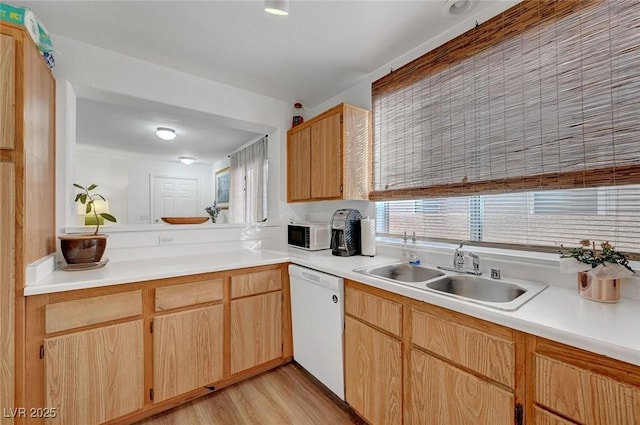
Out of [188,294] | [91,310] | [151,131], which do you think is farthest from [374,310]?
[151,131]

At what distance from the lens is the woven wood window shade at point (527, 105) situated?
1145 mm

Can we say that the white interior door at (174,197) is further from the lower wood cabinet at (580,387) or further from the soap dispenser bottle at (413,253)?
the lower wood cabinet at (580,387)

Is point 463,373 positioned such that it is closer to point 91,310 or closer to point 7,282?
point 91,310

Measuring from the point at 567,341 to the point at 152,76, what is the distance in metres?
2.83

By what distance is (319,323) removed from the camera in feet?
6.10

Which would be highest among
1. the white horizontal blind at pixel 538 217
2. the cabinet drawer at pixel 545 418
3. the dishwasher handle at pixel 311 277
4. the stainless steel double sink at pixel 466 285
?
the white horizontal blind at pixel 538 217

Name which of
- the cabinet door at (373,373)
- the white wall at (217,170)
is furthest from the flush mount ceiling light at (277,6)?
the white wall at (217,170)

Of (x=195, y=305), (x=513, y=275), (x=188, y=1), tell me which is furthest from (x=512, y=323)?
(x=188, y=1)

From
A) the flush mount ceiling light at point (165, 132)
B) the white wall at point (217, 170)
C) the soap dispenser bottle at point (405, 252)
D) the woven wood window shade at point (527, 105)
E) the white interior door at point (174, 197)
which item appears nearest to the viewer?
the woven wood window shade at point (527, 105)

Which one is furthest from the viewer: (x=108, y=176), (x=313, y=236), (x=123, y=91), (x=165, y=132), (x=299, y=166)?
(x=108, y=176)

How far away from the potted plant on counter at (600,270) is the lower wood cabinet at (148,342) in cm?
173

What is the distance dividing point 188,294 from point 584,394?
1886mm

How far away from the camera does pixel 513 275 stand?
148 cm

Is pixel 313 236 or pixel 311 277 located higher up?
pixel 313 236
